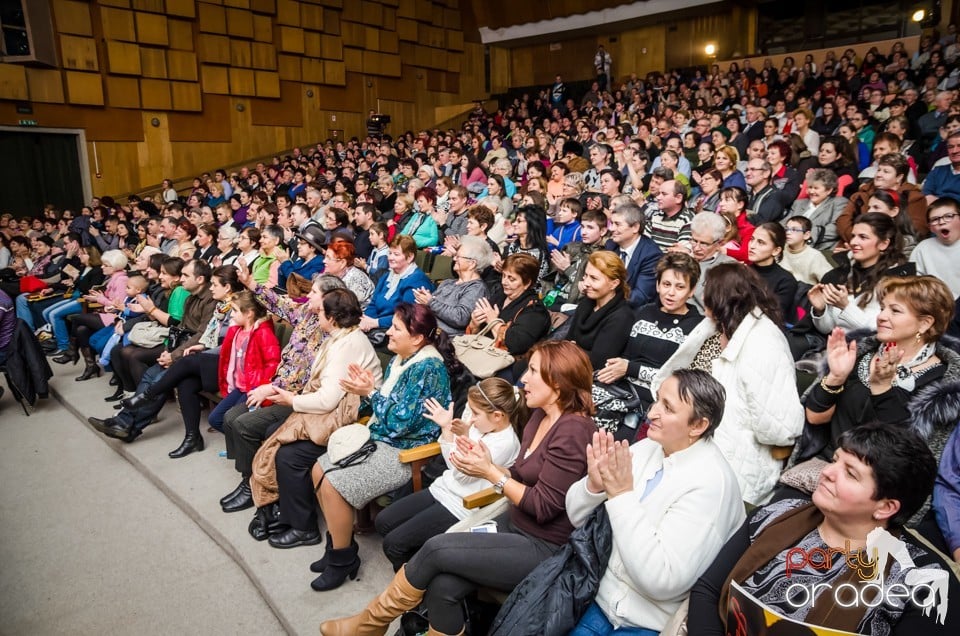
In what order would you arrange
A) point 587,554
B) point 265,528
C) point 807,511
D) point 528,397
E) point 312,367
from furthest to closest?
point 312,367 < point 265,528 < point 528,397 < point 587,554 < point 807,511

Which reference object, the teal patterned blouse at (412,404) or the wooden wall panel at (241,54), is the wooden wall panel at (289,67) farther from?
the teal patterned blouse at (412,404)

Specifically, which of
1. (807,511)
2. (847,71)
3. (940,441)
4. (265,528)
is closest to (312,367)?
(265,528)

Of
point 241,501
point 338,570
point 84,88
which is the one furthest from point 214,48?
point 338,570

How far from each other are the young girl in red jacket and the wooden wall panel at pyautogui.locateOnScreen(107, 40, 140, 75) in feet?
31.3

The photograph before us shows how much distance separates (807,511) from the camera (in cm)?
130

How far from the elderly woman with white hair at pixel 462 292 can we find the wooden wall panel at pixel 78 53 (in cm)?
975

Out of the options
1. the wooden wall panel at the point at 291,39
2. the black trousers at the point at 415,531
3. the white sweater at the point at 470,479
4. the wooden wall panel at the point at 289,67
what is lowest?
the black trousers at the point at 415,531

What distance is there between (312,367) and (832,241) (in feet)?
9.99

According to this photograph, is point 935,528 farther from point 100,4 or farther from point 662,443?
point 100,4

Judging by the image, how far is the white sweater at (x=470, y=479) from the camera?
200 centimetres

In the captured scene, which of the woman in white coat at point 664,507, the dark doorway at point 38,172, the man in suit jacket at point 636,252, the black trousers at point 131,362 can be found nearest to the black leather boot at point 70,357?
the black trousers at point 131,362

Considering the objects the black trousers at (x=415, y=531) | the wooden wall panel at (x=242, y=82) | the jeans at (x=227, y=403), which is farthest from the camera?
the wooden wall panel at (x=242, y=82)

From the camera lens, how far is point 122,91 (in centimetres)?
1066

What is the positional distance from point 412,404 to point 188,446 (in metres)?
1.72
